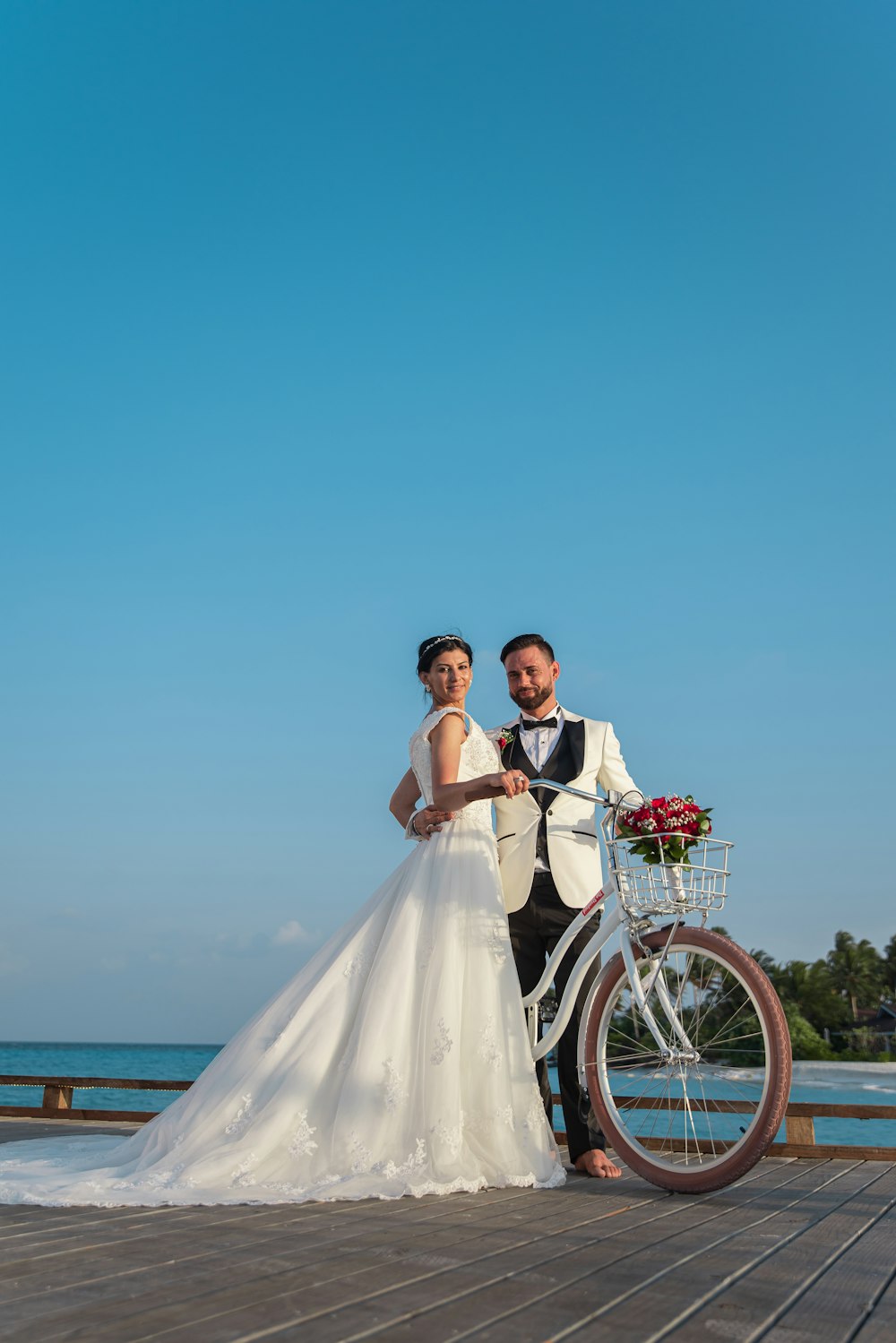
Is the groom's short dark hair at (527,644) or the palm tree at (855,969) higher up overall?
the groom's short dark hair at (527,644)

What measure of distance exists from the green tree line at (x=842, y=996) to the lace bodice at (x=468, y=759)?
241 ft

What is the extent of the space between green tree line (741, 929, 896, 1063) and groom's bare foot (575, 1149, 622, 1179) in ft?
241

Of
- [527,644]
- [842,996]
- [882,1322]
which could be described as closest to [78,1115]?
[527,644]

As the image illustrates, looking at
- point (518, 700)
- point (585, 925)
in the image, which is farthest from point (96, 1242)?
point (518, 700)

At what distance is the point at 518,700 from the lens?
4.75 m

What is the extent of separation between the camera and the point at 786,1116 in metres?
4.92

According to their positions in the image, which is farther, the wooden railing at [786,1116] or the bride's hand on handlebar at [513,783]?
the wooden railing at [786,1116]

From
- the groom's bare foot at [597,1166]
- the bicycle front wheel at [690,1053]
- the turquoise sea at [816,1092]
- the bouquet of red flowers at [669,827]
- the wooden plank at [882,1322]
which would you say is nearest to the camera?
the wooden plank at [882,1322]

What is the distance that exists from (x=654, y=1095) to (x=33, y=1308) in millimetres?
2585

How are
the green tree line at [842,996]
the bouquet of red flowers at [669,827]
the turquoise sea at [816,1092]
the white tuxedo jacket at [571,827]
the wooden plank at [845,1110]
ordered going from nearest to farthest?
1. the bouquet of red flowers at [669,827]
2. the white tuxedo jacket at [571,827]
3. the wooden plank at [845,1110]
4. the turquoise sea at [816,1092]
5. the green tree line at [842,996]

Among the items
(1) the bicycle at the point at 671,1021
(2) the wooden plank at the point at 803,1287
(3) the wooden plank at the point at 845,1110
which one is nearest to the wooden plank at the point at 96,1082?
(1) the bicycle at the point at 671,1021

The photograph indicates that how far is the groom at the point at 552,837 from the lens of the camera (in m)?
4.30

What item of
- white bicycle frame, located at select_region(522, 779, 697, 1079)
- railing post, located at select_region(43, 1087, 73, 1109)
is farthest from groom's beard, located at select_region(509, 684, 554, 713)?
railing post, located at select_region(43, 1087, 73, 1109)

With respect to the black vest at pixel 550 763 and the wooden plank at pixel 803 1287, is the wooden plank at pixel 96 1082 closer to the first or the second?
the black vest at pixel 550 763
